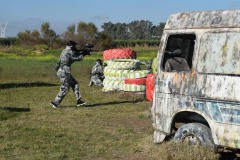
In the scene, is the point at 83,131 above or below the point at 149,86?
below

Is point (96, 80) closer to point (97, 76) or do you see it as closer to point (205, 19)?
point (97, 76)

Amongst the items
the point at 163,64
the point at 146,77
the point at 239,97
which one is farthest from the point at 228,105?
the point at 146,77

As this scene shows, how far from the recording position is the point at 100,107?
15648mm

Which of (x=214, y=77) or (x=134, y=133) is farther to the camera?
(x=134, y=133)

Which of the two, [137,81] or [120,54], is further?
[120,54]

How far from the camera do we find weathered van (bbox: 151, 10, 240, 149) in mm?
7273

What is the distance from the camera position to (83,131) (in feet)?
37.2

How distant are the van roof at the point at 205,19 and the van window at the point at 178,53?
0.26m

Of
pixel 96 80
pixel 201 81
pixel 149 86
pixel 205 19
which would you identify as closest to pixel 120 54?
pixel 96 80

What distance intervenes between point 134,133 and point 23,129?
8.67ft

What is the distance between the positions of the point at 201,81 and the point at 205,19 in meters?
1.02

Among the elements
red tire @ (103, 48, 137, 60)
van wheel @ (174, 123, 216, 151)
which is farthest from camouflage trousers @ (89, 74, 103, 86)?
van wheel @ (174, 123, 216, 151)

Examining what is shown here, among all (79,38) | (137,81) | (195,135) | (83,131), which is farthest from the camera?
(79,38)

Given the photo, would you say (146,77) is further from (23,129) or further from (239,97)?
(239,97)
